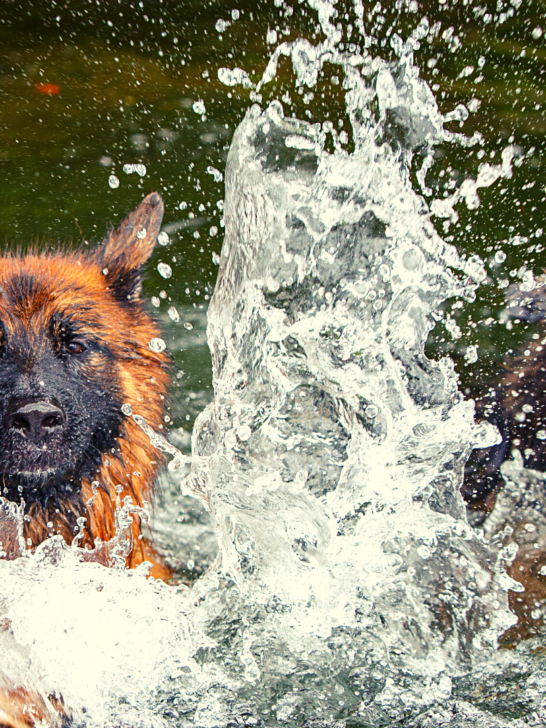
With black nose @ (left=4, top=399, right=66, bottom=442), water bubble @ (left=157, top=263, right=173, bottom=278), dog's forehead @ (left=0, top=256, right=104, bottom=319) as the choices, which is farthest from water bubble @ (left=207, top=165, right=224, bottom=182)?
black nose @ (left=4, top=399, right=66, bottom=442)

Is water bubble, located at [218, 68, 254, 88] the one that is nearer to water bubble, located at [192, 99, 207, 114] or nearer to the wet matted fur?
water bubble, located at [192, 99, 207, 114]

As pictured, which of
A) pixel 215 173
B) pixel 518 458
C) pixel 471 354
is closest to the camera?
pixel 518 458

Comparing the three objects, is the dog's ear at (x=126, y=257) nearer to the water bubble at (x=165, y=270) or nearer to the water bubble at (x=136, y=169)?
the water bubble at (x=165, y=270)

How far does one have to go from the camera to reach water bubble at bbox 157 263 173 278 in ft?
12.4

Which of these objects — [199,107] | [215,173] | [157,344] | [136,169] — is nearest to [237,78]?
[199,107]

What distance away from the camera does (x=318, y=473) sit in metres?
2.33

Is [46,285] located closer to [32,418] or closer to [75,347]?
[75,347]

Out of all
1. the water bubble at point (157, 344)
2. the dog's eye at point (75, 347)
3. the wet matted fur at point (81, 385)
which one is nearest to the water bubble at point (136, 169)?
the wet matted fur at point (81, 385)

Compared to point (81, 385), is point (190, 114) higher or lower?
higher

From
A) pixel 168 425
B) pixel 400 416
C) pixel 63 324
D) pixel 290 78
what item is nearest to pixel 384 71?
pixel 400 416

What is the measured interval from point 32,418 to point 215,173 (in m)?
2.58

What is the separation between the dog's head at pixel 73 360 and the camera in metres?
2.11

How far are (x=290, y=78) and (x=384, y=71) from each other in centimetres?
254

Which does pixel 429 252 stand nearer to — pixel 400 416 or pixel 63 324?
pixel 400 416
